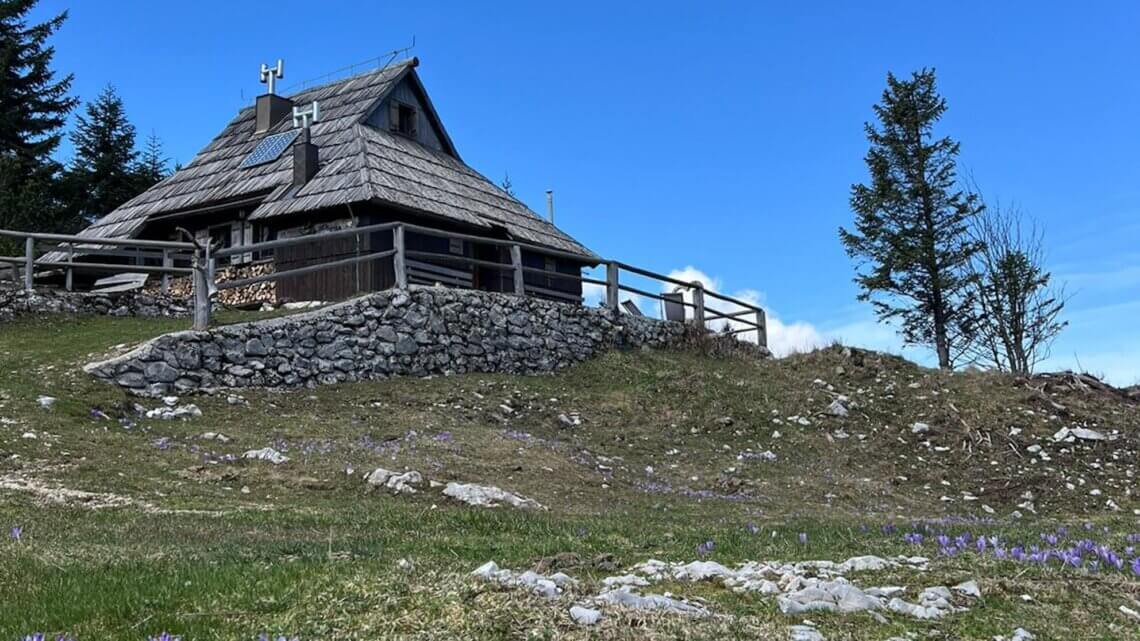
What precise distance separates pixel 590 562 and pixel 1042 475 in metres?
12.6

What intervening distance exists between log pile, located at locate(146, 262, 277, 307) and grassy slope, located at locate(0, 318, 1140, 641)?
Result: 13.0 feet

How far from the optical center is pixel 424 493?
34.1 feet

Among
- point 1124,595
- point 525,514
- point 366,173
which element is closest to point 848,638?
point 1124,595

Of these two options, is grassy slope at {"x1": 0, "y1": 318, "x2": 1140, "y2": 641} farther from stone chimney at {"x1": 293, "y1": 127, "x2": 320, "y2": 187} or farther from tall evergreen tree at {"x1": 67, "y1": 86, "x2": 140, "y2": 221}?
tall evergreen tree at {"x1": 67, "y1": 86, "x2": 140, "y2": 221}

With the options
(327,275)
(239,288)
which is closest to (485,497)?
(327,275)

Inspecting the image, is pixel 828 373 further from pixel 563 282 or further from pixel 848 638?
pixel 848 638

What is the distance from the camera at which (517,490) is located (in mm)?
11109

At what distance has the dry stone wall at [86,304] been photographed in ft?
58.2

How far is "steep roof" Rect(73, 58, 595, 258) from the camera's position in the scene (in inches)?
873

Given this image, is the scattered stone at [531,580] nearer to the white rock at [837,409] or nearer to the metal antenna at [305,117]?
the white rock at [837,409]

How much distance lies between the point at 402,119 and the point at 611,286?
11145 mm

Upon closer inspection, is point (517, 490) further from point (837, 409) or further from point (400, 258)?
point (837, 409)

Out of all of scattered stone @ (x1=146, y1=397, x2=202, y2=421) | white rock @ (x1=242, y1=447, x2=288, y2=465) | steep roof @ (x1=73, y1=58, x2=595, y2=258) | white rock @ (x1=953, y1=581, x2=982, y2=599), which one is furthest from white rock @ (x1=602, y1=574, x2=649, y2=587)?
steep roof @ (x1=73, y1=58, x2=595, y2=258)

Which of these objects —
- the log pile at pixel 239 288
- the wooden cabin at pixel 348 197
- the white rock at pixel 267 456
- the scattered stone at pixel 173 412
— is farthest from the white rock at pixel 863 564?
the log pile at pixel 239 288
